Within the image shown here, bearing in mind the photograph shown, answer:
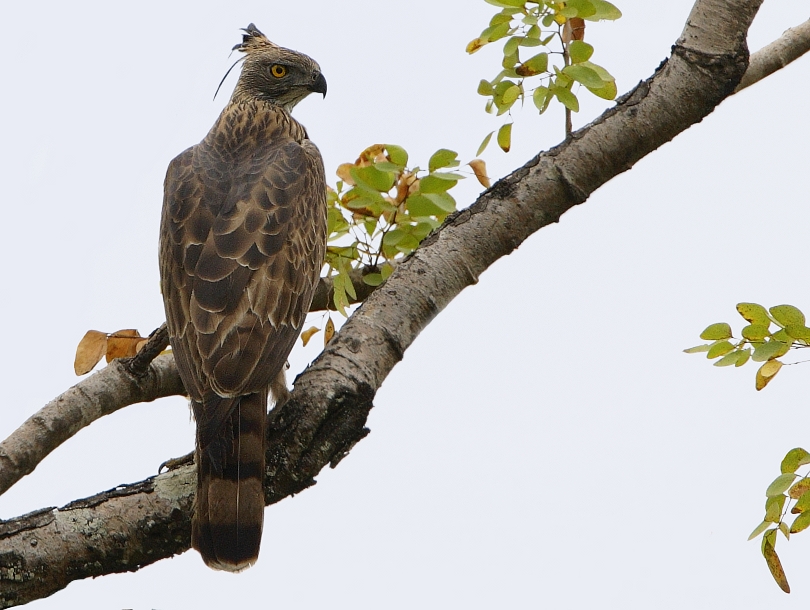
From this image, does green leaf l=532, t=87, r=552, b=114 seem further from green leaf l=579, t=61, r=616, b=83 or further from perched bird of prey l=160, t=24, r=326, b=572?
perched bird of prey l=160, t=24, r=326, b=572

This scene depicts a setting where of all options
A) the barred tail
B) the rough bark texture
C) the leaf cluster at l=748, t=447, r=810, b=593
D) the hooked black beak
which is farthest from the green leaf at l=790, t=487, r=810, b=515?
the hooked black beak

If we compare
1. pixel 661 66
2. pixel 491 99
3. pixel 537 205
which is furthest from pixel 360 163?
pixel 661 66

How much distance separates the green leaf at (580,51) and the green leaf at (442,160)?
0.79m

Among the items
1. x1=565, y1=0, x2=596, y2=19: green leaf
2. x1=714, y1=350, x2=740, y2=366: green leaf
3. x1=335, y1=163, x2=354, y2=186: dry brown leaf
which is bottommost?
x1=714, y1=350, x2=740, y2=366: green leaf

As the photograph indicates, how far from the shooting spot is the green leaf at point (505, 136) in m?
4.44

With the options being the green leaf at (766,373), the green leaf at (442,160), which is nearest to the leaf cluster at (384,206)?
the green leaf at (442,160)

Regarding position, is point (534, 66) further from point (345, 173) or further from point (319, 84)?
point (319, 84)

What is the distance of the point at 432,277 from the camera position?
13.5 ft

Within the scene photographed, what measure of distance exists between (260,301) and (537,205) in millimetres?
1274

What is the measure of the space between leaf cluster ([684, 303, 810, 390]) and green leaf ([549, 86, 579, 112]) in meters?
1.11

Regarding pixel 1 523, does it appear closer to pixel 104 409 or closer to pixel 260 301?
pixel 104 409

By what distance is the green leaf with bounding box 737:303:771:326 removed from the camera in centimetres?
349

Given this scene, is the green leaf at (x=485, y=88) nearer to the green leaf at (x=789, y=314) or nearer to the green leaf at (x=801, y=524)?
the green leaf at (x=789, y=314)

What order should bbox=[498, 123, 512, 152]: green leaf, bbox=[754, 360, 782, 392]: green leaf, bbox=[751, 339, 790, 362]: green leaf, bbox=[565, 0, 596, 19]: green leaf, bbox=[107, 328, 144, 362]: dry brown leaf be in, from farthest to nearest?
bbox=[107, 328, 144, 362]: dry brown leaf → bbox=[498, 123, 512, 152]: green leaf → bbox=[565, 0, 596, 19]: green leaf → bbox=[754, 360, 782, 392]: green leaf → bbox=[751, 339, 790, 362]: green leaf
